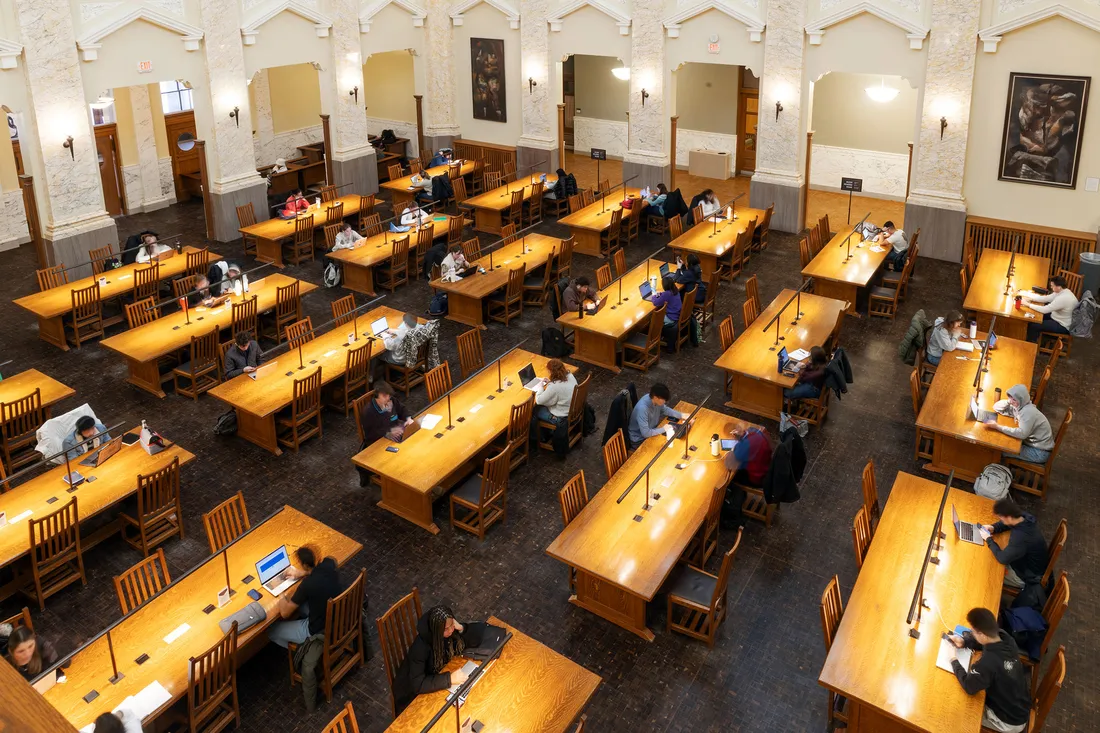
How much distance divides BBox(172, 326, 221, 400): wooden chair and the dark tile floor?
250mm

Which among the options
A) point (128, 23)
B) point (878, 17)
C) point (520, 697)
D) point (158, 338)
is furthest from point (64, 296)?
point (878, 17)

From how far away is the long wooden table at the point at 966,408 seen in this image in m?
9.02

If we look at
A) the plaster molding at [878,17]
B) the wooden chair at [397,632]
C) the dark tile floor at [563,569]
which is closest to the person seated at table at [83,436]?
the dark tile floor at [563,569]

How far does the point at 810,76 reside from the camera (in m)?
16.2

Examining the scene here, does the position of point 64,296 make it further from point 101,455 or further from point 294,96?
point 294,96

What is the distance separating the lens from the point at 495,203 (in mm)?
17156

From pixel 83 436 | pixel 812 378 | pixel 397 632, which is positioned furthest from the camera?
pixel 812 378

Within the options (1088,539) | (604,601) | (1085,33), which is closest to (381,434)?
(604,601)

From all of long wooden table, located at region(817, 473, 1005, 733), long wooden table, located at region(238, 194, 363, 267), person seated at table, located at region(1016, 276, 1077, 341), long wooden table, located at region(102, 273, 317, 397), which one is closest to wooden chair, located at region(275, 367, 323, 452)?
long wooden table, located at region(102, 273, 317, 397)

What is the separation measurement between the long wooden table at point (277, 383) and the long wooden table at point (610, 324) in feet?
8.66

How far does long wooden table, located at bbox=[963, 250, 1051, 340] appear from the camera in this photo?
1193 centimetres

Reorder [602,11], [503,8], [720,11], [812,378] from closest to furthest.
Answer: [812,378] < [720,11] < [602,11] < [503,8]

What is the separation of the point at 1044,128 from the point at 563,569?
11324 millimetres

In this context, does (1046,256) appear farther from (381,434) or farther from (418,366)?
(381,434)
